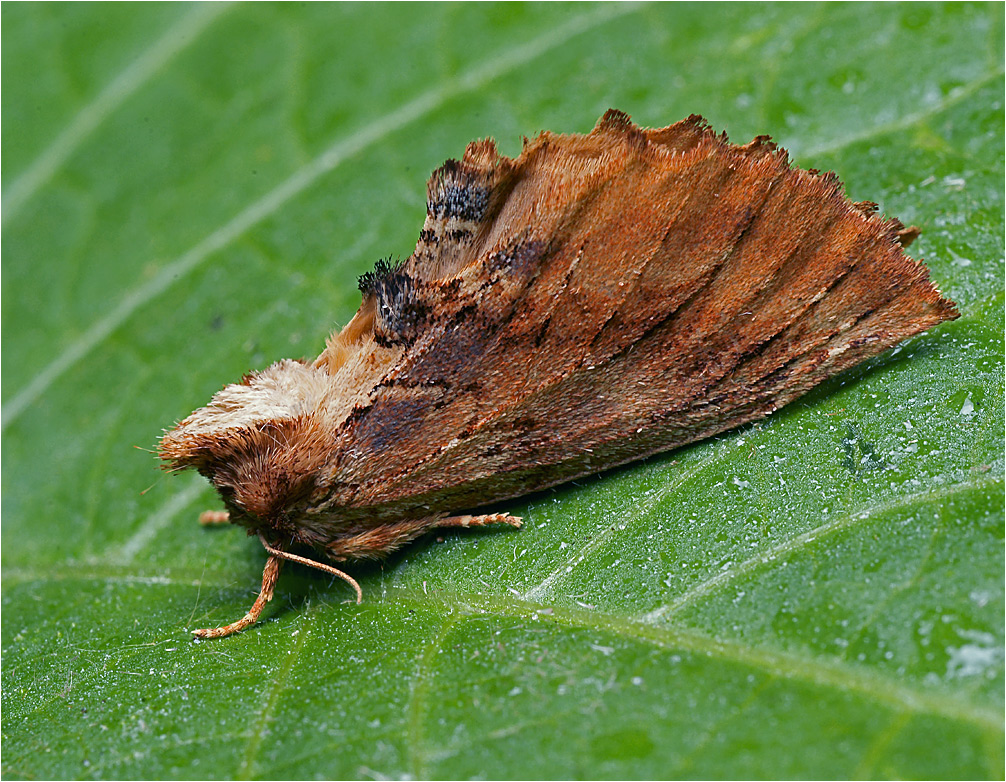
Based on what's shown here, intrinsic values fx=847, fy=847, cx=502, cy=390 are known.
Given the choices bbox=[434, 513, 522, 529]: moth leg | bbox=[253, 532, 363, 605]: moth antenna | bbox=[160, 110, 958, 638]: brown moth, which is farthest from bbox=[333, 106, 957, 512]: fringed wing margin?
bbox=[253, 532, 363, 605]: moth antenna

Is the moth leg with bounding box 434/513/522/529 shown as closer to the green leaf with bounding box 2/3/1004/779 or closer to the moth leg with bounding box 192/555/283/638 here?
the green leaf with bounding box 2/3/1004/779

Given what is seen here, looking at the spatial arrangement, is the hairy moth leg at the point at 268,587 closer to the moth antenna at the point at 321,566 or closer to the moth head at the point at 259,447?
the moth antenna at the point at 321,566

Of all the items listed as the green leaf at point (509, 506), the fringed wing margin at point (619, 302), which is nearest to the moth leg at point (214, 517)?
the green leaf at point (509, 506)

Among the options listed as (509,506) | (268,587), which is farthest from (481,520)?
(268,587)

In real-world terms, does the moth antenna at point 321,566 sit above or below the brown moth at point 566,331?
below

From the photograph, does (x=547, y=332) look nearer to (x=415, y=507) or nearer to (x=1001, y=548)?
(x=415, y=507)

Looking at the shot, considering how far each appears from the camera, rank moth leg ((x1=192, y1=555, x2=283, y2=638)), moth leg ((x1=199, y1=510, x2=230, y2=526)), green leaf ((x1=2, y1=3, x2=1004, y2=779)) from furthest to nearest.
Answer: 1. moth leg ((x1=199, y1=510, x2=230, y2=526))
2. moth leg ((x1=192, y1=555, x2=283, y2=638))
3. green leaf ((x1=2, y1=3, x2=1004, y2=779))

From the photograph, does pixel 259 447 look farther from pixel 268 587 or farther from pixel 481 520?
pixel 481 520
